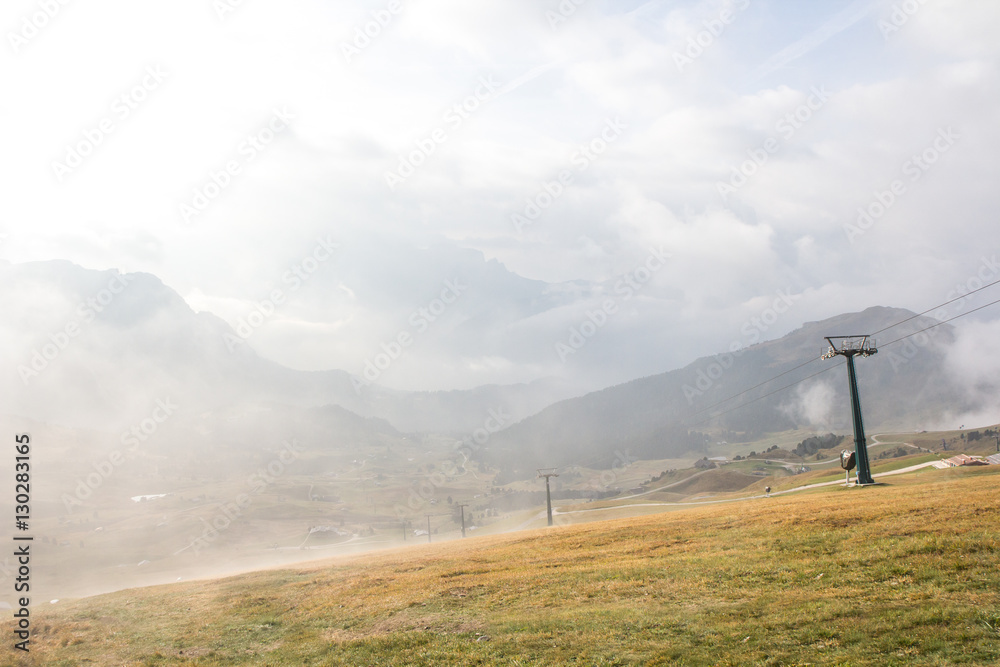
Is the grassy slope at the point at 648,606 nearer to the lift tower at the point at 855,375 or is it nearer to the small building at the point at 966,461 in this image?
the lift tower at the point at 855,375

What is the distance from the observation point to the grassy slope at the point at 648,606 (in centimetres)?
2275

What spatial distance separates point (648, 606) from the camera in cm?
2928

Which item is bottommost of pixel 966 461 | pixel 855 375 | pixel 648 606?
pixel 966 461

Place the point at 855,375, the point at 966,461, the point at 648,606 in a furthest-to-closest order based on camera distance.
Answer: the point at 966,461 → the point at 855,375 → the point at 648,606

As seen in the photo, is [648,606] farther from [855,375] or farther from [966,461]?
[966,461]

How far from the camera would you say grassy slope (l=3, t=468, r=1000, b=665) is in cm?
2275

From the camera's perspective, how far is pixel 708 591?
3006 cm

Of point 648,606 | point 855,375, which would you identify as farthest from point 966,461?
point 648,606

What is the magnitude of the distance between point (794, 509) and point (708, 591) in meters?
25.3

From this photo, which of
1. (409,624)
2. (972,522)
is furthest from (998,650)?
(409,624)

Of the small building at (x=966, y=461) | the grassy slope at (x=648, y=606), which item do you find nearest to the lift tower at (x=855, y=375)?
the grassy slope at (x=648, y=606)

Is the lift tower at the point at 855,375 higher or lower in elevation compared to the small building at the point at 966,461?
higher

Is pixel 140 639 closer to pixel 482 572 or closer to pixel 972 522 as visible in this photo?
pixel 482 572

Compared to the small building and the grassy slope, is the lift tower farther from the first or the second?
the small building
